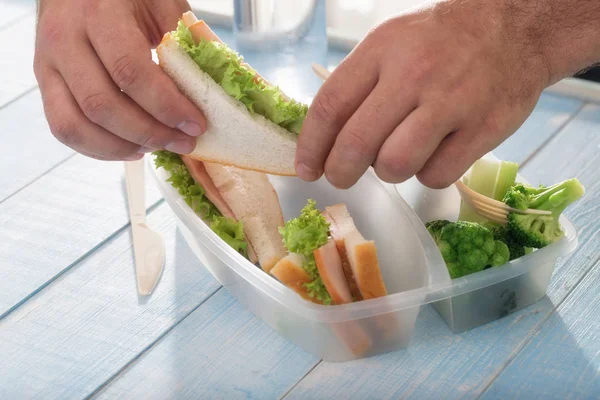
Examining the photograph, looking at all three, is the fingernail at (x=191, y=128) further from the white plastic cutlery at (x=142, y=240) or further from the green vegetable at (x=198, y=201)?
the white plastic cutlery at (x=142, y=240)

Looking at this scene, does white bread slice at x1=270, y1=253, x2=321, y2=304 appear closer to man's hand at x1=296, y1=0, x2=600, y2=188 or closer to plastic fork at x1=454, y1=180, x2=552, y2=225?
man's hand at x1=296, y1=0, x2=600, y2=188

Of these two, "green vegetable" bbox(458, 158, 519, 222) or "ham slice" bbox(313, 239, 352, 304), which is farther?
"green vegetable" bbox(458, 158, 519, 222)

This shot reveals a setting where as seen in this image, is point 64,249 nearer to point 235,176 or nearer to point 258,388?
point 235,176

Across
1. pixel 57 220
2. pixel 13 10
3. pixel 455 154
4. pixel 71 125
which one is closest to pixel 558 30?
pixel 455 154

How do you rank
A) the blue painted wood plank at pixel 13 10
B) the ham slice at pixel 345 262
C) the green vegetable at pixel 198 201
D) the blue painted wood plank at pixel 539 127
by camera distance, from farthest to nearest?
the blue painted wood plank at pixel 13 10, the blue painted wood plank at pixel 539 127, the green vegetable at pixel 198 201, the ham slice at pixel 345 262

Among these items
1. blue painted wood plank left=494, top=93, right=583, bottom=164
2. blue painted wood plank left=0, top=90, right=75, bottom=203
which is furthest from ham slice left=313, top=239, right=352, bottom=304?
blue painted wood plank left=0, top=90, right=75, bottom=203

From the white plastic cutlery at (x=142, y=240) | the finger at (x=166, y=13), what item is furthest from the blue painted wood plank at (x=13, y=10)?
the finger at (x=166, y=13)

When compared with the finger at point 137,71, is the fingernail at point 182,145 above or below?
below
